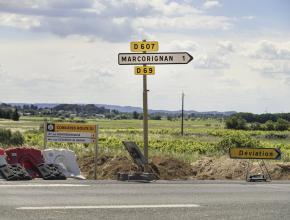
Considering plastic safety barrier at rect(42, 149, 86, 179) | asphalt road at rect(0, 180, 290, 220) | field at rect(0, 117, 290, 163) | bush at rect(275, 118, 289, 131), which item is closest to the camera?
asphalt road at rect(0, 180, 290, 220)

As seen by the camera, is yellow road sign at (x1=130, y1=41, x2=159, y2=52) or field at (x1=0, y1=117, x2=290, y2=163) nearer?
yellow road sign at (x1=130, y1=41, x2=159, y2=52)

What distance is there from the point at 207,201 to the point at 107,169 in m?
10.4

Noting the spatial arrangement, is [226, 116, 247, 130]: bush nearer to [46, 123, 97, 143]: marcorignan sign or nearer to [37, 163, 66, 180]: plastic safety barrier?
[46, 123, 97, 143]: marcorignan sign

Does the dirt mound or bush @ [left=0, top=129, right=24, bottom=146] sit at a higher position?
bush @ [left=0, top=129, right=24, bottom=146]

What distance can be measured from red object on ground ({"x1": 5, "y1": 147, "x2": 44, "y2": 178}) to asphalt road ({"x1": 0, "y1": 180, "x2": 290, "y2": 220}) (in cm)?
292

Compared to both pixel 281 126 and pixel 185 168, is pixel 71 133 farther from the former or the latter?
pixel 281 126

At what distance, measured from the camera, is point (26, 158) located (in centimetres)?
1570

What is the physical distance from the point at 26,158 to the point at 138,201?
591cm

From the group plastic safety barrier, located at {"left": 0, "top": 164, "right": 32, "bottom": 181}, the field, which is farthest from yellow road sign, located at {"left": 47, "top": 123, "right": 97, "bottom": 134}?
the field

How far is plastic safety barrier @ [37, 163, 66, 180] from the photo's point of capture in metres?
14.6

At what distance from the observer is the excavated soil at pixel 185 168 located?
20672 mm

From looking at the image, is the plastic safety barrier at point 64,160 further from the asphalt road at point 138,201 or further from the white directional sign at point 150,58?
the asphalt road at point 138,201

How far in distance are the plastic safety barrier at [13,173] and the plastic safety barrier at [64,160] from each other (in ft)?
7.08

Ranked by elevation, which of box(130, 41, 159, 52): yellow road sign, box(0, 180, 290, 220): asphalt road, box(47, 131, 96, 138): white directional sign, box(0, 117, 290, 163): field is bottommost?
box(0, 117, 290, 163): field
